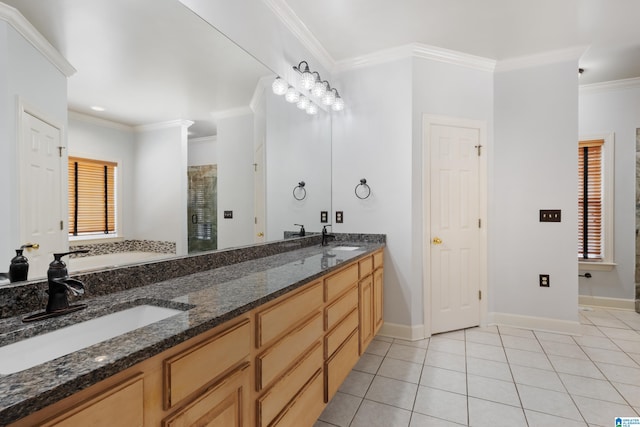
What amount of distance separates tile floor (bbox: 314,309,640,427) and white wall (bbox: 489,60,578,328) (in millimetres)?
359

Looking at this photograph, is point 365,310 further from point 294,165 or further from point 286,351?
point 294,165

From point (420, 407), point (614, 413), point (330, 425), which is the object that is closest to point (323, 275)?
point (330, 425)

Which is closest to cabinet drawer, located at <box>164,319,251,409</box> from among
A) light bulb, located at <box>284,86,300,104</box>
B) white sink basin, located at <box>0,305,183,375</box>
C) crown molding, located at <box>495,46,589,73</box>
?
white sink basin, located at <box>0,305,183,375</box>

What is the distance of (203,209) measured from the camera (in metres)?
1.70

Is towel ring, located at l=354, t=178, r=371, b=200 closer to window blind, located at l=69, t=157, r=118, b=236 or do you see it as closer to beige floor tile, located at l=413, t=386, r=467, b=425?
beige floor tile, located at l=413, t=386, r=467, b=425

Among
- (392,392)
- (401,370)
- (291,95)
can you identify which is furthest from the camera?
(291,95)

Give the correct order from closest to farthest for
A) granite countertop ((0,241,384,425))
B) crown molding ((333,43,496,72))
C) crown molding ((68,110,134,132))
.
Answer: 1. granite countertop ((0,241,384,425))
2. crown molding ((68,110,134,132))
3. crown molding ((333,43,496,72))

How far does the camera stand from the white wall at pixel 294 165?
2.35m

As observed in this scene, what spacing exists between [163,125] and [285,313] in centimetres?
101

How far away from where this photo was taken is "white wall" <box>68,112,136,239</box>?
1.15 m

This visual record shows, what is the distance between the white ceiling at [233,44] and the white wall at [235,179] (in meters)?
0.10

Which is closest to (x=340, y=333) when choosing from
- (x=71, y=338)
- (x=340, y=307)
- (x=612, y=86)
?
(x=340, y=307)

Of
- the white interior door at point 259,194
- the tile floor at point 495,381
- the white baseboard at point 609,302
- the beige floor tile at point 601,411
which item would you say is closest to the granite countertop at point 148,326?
the white interior door at point 259,194

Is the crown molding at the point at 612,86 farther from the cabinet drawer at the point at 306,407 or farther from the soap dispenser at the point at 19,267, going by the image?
the soap dispenser at the point at 19,267
